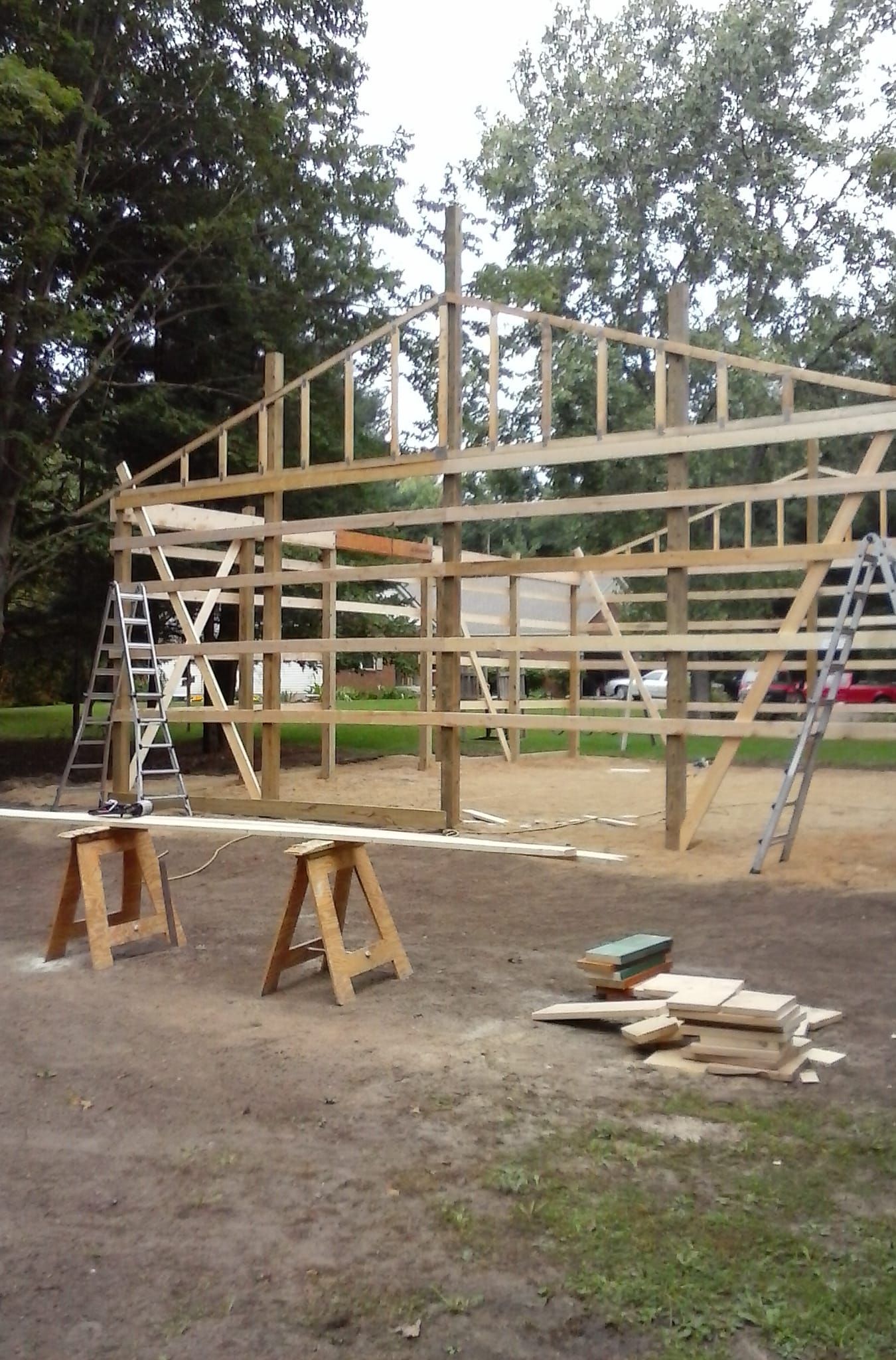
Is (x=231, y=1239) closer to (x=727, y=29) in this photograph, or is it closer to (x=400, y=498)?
(x=727, y=29)

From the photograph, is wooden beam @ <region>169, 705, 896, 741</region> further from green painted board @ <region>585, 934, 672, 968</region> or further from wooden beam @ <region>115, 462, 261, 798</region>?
green painted board @ <region>585, 934, 672, 968</region>

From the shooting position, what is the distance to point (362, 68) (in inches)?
637

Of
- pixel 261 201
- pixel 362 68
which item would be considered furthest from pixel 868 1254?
pixel 362 68

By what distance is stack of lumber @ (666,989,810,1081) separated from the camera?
397 centimetres

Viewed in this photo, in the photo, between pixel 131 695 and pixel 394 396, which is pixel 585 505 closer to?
pixel 394 396

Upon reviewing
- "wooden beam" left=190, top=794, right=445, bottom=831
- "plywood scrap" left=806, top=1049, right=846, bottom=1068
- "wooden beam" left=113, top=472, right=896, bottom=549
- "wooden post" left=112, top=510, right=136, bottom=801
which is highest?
"wooden beam" left=113, top=472, right=896, bottom=549

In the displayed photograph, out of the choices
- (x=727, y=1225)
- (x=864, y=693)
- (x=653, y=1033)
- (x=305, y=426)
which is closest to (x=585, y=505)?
(x=305, y=426)

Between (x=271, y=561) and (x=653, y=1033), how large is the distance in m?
7.61

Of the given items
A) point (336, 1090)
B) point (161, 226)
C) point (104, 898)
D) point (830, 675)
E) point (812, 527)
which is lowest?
point (336, 1090)

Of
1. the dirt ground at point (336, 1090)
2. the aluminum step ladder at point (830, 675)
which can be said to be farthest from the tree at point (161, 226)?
the aluminum step ladder at point (830, 675)

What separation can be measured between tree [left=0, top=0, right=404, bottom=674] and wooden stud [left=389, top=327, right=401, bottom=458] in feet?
13.4

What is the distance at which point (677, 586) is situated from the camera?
8750 millimetres

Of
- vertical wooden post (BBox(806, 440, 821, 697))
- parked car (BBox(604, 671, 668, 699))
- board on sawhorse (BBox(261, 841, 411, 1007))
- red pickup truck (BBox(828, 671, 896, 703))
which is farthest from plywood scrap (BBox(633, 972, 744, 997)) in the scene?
parked car (BBox(604, 671, 668, 699))

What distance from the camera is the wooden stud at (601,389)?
8.71 m
